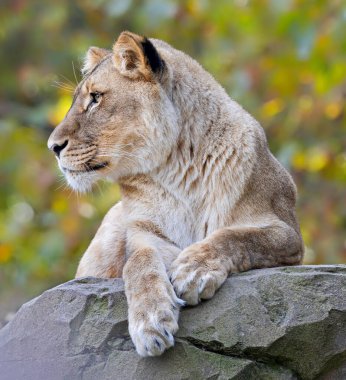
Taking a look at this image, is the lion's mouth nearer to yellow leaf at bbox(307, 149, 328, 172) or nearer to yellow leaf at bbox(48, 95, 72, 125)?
yellow leaf at bbox(307, 149, 328, 172)

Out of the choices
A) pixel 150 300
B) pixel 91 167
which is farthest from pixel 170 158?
pixel 150 300

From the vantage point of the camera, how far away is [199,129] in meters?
5.63

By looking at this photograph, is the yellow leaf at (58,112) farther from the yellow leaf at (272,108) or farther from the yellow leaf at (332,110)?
the yellow leaf at (332,110)

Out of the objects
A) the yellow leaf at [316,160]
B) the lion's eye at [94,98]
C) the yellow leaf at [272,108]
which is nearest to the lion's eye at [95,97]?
the lion's eye at [94,98]

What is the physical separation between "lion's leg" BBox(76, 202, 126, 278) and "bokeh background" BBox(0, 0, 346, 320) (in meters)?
2.09

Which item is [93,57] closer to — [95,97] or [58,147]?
[95,97]

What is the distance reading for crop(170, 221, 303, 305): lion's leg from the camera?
4.75 m

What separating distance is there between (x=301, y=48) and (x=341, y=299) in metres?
4.40

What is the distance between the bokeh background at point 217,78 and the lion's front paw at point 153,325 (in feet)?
11.4

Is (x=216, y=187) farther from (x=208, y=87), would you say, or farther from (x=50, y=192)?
(x=50, y=192)

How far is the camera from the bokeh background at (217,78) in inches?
385

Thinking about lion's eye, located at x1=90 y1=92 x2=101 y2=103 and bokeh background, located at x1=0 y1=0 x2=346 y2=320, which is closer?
lion's eye, located at x1=90 y1=92 x2=101 y2=103

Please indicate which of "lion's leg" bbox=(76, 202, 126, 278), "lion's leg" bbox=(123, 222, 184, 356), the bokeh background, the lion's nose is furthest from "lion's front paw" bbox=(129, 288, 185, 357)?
the bokeh background

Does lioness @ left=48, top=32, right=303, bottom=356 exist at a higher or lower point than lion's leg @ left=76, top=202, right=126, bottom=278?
higher
